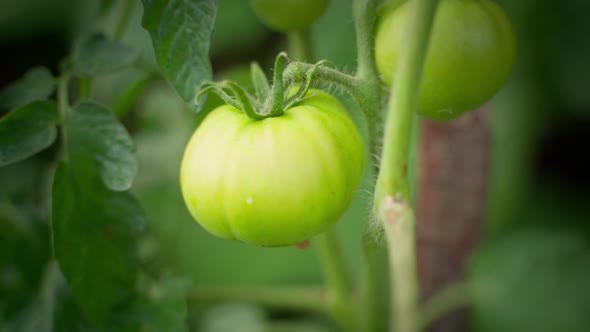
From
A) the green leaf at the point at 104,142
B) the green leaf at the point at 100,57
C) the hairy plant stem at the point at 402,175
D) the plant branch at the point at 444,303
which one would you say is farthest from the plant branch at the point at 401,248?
the plant branch at the point at 444,303

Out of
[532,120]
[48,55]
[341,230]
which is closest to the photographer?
[341,230]

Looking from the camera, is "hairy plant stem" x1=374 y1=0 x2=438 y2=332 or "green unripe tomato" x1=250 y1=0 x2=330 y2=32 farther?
"green unripe tomato" x1=250 y1=0 x2=330 y2=32

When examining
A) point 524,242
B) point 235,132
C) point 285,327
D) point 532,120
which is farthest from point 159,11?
point 532,120

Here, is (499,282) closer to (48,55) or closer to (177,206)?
(177,206)

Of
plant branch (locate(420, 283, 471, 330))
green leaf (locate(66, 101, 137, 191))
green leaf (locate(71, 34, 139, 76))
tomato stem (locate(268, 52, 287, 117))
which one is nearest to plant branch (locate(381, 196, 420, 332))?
tomato stem (locate(268, 52, 287, 117))

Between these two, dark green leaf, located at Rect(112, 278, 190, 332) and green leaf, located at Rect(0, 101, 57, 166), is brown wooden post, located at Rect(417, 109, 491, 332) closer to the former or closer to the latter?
dark green leaf, located at Rect(112, 278, 190, 332)

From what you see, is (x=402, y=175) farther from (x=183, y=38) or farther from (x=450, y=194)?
(x=450, y=194)

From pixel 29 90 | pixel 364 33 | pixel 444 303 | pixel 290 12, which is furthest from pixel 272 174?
pixel 444 303
